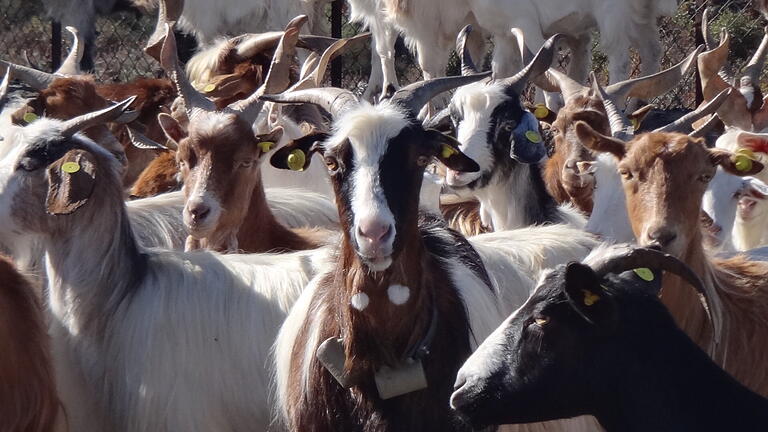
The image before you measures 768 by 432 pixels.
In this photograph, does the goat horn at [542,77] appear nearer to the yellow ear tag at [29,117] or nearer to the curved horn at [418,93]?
the yellow ear tag at [29,117]

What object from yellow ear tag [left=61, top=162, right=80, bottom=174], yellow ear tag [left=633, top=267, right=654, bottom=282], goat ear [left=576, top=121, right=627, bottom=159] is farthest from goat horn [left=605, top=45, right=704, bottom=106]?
yellow ear tag [left=633, top=267, right=654, bottom=282]

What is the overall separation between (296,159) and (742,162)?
1906 millimetres

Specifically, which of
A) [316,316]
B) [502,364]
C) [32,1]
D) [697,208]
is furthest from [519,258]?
[32,1]

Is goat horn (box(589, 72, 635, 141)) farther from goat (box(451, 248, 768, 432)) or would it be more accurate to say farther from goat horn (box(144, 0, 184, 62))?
goat horn (box(144, 0, 184, 62))

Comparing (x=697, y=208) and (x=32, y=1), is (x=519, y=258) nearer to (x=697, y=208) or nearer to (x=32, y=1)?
(x=697, y=208)

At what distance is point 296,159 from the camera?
493 cm

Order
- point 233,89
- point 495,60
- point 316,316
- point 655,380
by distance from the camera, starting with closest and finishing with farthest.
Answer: point 655,380, point 316,316, point 233,89, point 495,60

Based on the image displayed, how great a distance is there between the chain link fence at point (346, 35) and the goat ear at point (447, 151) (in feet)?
20.1

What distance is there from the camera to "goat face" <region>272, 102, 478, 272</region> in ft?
14.3

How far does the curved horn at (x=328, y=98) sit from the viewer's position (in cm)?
489

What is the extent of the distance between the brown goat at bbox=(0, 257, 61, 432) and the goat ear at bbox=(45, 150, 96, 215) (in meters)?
0.43

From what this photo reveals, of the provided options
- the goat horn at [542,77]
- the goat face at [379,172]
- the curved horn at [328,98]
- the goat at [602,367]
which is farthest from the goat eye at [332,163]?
the goat horn at [542,77]

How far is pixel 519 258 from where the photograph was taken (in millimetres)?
5758

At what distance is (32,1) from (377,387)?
12966 mm
